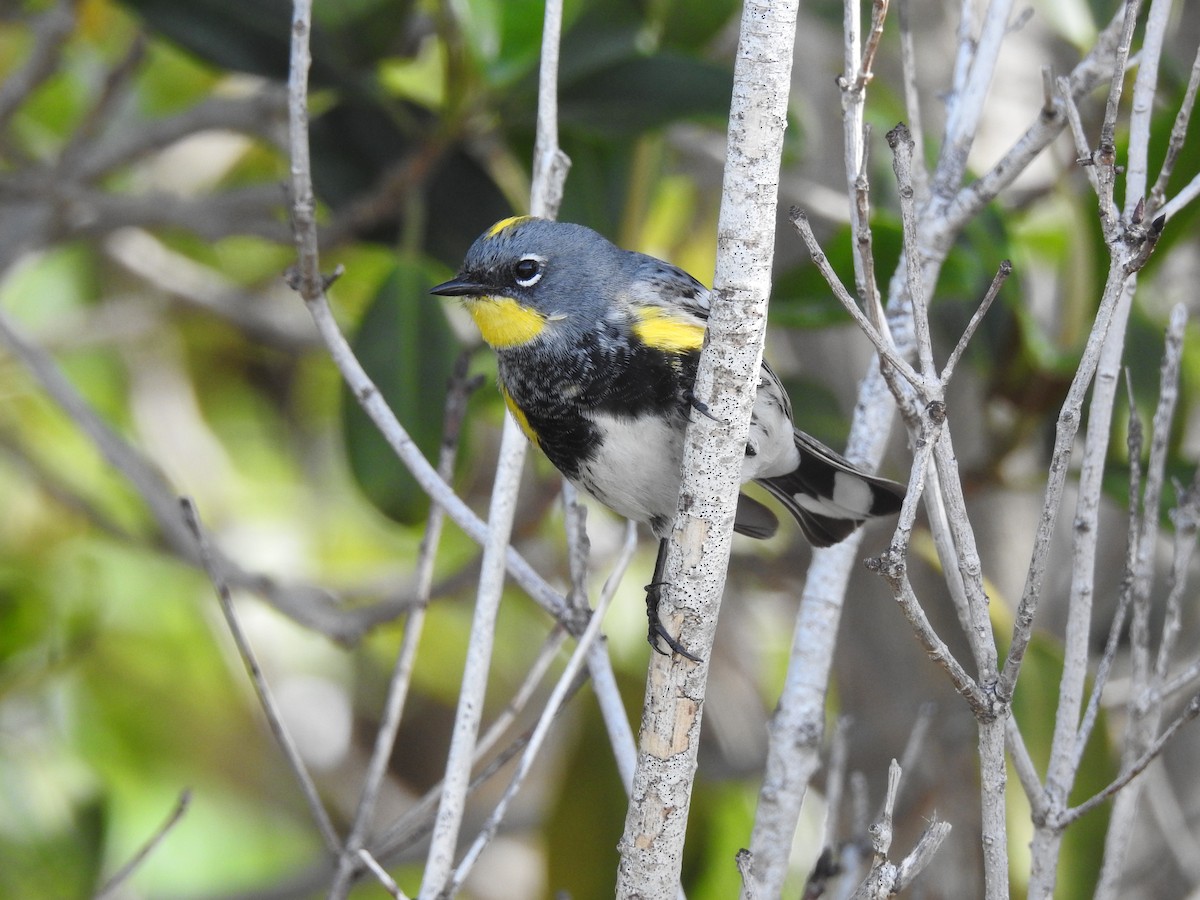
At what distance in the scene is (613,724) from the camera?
191 cm

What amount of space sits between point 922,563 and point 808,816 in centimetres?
121

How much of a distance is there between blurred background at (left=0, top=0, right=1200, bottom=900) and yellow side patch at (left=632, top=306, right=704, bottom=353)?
0.42 meters

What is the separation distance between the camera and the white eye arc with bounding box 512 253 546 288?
2.41 meters

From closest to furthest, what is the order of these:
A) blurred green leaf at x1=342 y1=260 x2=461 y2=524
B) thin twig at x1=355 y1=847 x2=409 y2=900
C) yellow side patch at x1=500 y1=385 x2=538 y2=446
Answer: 1. thin twig at x1=355 y1=847 x2=409 y2=900
2. yellow side patch at x1=500 y1=385 x2=538 y2=446
3. blurred green leaf at x1=342 y1=260 x2=461 y2=524

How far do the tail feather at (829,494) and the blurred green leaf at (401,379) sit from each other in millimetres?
803

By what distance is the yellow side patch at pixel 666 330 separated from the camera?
212 centimetres

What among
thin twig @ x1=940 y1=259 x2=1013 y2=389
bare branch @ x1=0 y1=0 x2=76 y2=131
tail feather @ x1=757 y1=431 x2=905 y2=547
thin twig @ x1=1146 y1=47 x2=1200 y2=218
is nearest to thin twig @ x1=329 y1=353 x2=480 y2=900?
tail feather @ x1=757 y1=431 x2=905 y2=547

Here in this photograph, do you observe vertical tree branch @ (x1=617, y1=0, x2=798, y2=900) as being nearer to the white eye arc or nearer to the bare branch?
the white eye arc

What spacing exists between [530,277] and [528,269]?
0.05 ft

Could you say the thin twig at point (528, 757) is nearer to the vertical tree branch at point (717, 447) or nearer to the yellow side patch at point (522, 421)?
the vertical tree branch at point (717, 447)

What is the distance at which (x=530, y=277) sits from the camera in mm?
2418

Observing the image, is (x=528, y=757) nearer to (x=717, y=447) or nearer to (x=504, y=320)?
Result: (x=717, y=447)

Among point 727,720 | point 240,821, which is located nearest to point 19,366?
point 240,821

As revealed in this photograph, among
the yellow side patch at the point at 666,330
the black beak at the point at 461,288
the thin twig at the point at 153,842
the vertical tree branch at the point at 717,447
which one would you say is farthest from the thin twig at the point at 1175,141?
the thin twig at the point at 153,842
